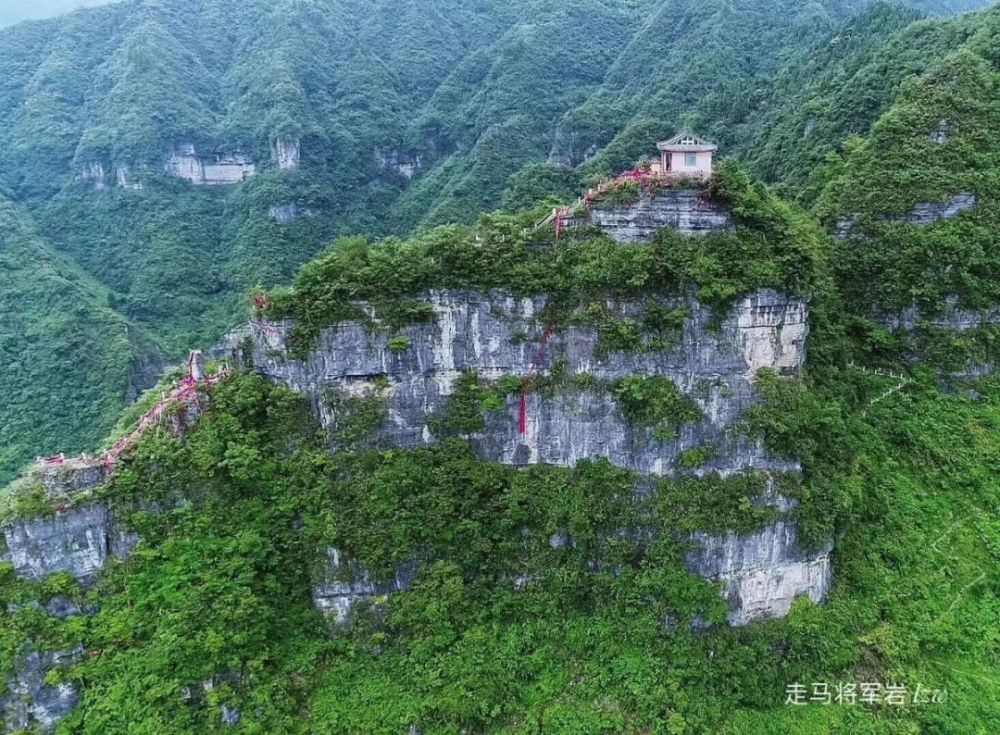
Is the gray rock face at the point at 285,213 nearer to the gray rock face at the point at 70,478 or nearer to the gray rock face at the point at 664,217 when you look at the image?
the gray rock face at the point at 70,478

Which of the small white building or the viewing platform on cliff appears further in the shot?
the small white building

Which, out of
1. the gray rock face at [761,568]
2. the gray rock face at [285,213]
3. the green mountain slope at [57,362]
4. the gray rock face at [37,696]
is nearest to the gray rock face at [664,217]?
the gray rock face at [761,568]

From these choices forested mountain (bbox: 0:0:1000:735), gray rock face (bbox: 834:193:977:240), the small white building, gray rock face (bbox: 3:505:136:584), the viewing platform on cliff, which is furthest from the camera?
gray rock face (bbox: 834:193:977:240)

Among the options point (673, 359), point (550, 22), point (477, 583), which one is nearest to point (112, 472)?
point (477, 583)

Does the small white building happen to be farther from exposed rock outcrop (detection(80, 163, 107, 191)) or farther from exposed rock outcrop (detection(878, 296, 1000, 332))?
exposed rock outcrop (detection(80, 163, 107, 191))

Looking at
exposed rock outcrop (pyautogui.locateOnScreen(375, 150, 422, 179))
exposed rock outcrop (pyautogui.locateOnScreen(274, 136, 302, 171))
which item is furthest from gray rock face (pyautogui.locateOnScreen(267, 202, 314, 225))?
exposed rock outcrop (pyautogui.locateOnScreen(375, 150, 422, 179))

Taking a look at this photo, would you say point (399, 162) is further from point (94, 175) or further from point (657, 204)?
point (657, 204)

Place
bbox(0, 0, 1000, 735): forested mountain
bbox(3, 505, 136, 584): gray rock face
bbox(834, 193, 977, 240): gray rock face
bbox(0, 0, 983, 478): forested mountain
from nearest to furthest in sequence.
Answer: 1. bbox(3, 505, 136, 584): gray rock face
2. bbox(0, 0, 1000, 735): forested mountain
3. bbox(834, 193, 977, 240): gray rock face
4. bbox(0, 0, 983, 478): forested mountain
